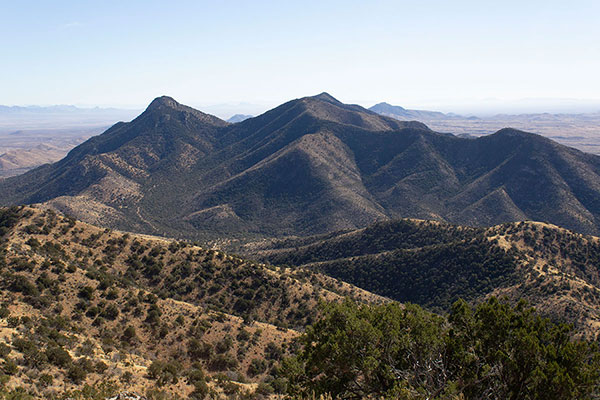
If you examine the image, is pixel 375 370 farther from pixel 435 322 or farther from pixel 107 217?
pixel 107 217

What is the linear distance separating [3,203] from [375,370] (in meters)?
187

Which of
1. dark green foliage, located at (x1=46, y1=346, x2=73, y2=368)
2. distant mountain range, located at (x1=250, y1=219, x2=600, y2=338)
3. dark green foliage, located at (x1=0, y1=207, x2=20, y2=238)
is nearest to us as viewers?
dark green foliage, located at (x1=46, y1=346, x2=73, y2=368)

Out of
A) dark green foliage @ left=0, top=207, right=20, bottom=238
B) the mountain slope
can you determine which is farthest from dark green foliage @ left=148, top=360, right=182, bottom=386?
dark green foliage @ left=0, top=207, right=20, bottom=238

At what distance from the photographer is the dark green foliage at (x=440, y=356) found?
1658cm

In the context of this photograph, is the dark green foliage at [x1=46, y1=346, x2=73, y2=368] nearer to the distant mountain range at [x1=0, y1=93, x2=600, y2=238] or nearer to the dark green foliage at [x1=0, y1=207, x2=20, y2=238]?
the dark green foliage at [x1=0, y1=207, x2=20, y2=238]

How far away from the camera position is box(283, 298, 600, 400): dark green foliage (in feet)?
54.4

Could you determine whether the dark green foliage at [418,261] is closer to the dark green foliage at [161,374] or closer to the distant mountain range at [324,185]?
the distant mountain range at [324,185]

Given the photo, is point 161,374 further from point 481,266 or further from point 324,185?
point 324,185

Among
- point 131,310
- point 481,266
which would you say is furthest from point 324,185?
point 131,310

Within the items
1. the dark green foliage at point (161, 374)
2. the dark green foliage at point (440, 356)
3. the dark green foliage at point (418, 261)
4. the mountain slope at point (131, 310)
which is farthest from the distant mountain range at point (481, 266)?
the dark green foliage at point (161, 374)

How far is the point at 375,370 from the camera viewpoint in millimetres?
18484

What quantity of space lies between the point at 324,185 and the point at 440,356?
139 meters

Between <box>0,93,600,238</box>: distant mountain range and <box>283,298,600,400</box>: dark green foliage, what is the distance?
108823mm

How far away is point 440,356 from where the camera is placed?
1878cm
